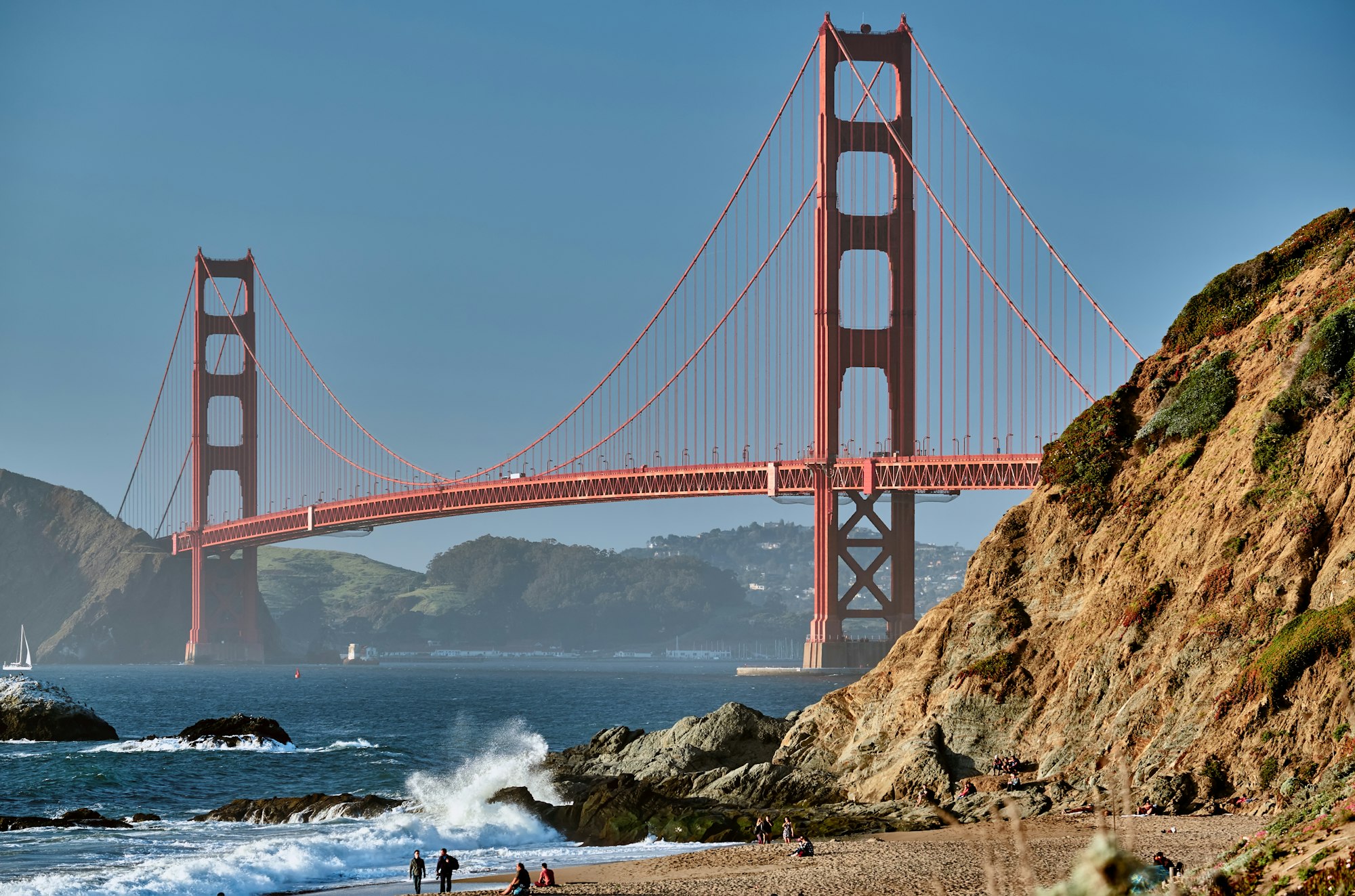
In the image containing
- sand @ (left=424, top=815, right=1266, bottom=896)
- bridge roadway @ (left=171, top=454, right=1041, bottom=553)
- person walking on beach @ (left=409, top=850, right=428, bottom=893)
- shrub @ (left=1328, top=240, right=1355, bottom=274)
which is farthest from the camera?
bridge roadway @ (left=171, top=454, right=1041, bottom=553)

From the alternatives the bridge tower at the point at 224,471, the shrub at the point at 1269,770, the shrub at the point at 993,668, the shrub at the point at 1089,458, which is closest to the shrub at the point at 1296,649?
the shrub at the point at 1269,770

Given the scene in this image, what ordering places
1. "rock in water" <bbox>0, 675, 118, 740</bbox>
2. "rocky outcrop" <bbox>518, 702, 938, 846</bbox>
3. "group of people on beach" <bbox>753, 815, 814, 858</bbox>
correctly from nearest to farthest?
"group of people on beach" <bbox>753, 815, 814, 858</bbox>, "rocky outcrop" <bbox>518, 702, 938, 846</bbox>, "rock in water" <bbox>0, 675, 118, 740</bbox>

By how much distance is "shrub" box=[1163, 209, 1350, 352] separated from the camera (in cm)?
3422

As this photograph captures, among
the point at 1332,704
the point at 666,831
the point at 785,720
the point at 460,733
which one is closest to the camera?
the point at 1332,704

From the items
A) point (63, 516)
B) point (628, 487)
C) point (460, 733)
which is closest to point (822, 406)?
point (628, 487)

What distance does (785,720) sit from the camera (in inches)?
1497

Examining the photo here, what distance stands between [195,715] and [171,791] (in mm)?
34104

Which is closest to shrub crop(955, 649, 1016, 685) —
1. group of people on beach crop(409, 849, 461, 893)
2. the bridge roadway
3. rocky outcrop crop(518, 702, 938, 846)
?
rocky outcrop crop(518, 702, 938, 846)

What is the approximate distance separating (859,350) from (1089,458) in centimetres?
5177

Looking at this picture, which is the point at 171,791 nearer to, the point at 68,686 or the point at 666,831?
the point at 666,831

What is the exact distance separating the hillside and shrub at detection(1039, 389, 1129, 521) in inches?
5233

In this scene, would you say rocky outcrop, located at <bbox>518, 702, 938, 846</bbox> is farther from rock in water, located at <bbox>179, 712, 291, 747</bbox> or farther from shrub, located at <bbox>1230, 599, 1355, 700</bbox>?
rock in water, located at <bbox>179, 712, 291, 747</bbox>

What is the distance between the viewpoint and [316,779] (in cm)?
4359

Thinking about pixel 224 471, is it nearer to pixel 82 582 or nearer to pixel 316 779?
pixel 82 582
